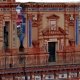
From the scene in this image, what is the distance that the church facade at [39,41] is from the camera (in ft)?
106

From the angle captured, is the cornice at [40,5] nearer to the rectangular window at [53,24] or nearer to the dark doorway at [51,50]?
the rectangular window at [53,24]

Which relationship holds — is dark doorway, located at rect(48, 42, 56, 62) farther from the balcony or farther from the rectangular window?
the rectangular window

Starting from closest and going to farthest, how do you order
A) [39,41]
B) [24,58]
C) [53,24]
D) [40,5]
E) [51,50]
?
[24,58], [40,5], [39,41], [53,24], [51,50]

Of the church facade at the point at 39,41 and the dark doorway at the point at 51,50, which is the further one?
the dark doorway at the point at 51,50

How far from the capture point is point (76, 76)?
33.5 metres

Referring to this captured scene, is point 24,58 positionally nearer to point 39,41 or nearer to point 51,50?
point 39,41

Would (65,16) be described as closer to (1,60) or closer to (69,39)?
(69,39)

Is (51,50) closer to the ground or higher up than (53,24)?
closer to the ground

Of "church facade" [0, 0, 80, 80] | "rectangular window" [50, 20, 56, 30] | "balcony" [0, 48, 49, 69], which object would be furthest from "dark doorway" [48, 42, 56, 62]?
"rectangular window" [50, 20, 56, 30]

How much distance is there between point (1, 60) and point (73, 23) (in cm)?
473

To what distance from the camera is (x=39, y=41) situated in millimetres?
33500

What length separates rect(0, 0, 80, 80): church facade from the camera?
3225cm

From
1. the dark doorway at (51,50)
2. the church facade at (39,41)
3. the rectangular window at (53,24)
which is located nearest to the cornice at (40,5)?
the church facade at (39,41)

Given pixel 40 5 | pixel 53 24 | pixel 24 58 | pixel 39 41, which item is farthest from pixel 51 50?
pixel 40 5
